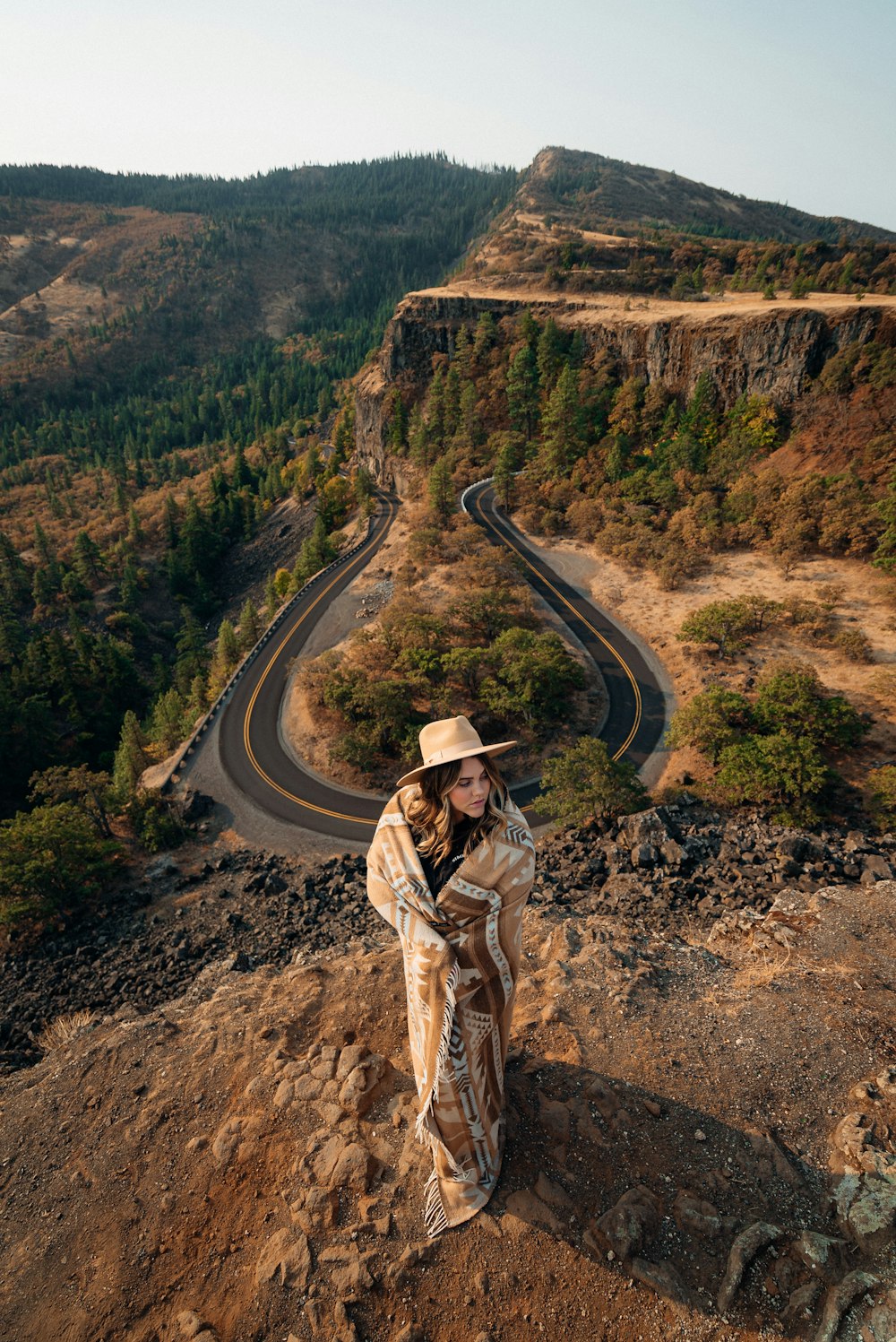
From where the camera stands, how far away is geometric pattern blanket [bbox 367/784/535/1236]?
15.5 ft

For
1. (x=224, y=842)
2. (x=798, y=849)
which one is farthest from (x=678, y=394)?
(x=224, y=842)

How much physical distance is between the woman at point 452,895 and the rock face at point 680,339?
177 ft

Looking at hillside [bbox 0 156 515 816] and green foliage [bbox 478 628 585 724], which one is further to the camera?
hillside [bbox 0 156 515 816]

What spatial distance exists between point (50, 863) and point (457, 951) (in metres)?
21.3

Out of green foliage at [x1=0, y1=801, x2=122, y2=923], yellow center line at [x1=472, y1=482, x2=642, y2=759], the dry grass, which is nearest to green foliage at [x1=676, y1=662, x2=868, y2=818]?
yellow center line at [x1=472, y1=482, x2=642, y2=759]

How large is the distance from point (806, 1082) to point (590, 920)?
20.7 ft

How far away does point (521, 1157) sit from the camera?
7.00 metres

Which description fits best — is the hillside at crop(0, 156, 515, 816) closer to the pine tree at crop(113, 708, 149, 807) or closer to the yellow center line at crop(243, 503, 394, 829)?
the pine tree at crop(113, 708, 149, 807)

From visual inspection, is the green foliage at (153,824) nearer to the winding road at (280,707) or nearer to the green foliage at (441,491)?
the winding road at (280,707)

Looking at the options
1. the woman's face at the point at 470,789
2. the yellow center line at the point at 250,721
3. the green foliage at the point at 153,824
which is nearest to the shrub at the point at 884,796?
the yellow center line at the point at 250,721

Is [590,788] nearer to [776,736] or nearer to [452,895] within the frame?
[776,736]

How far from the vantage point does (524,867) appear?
4.94m

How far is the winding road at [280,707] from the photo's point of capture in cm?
2792

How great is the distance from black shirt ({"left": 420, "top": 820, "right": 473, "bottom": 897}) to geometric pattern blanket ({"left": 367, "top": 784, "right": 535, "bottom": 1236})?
5.2 inches
